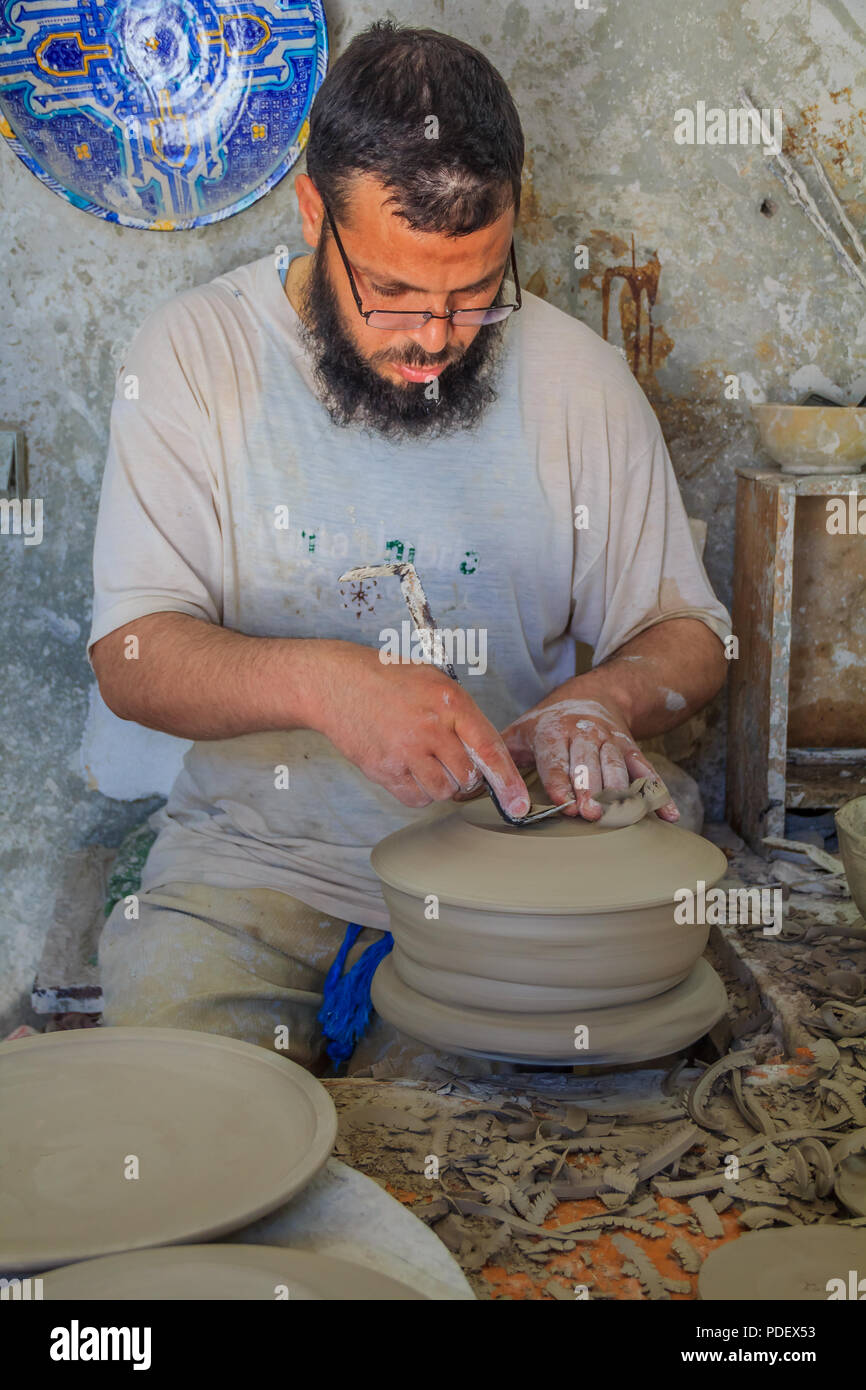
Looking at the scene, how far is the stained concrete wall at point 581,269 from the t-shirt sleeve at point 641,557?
0.61 metres

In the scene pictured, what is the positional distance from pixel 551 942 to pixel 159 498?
3.58 feet

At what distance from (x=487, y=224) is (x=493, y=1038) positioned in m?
1.21

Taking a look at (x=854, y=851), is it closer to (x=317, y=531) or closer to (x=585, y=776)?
(x=585, y=776)

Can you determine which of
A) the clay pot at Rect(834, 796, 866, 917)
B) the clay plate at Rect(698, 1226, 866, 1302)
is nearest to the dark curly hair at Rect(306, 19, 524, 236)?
the clay pot at Rect(834, 796, 866, 917)

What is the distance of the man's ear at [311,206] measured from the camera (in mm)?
2156

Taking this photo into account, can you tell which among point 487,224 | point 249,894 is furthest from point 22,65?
point 249,894

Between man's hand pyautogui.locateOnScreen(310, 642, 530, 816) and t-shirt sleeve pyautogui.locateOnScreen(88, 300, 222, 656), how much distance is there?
17.6 inches

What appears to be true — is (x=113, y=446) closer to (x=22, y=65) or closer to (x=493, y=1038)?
(x=22, y=65)

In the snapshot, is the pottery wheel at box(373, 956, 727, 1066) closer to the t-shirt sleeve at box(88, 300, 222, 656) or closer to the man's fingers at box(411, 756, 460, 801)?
the man's fingers at box(411, 756, 460, 801)

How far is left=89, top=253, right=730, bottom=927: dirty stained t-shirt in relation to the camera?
86.5 inches

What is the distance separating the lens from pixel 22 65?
2691 millimetres

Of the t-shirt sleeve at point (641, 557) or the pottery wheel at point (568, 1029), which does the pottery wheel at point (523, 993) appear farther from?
the t-shirt sleeve at point (641, 557)

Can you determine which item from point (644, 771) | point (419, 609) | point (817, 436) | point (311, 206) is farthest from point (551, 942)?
point (817, 436)

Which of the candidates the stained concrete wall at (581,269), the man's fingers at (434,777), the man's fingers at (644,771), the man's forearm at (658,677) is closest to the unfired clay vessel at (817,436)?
the stained concrete wall at (581,269)
